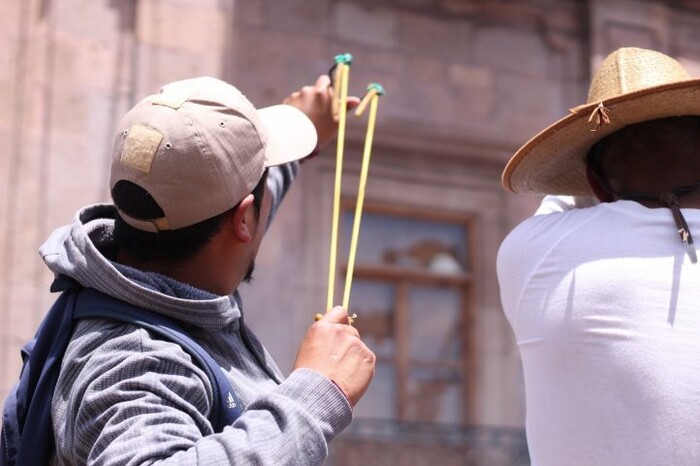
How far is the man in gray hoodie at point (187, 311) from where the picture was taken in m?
1.83

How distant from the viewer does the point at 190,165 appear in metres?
2.05

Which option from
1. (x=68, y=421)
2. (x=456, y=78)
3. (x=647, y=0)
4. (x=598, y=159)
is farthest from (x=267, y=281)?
(x=68, y=421)

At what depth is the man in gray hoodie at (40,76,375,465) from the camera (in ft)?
6.00

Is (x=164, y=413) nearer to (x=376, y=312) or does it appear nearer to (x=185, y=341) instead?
(x=185, y=341)

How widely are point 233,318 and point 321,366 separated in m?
0.31

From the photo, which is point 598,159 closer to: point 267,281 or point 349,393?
point 349,393

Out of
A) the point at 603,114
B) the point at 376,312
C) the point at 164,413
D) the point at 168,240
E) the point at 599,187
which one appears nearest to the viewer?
the point at 164,413

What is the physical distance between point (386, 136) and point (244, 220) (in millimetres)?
6414

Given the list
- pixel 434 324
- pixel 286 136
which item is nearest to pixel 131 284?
pixel 286 136

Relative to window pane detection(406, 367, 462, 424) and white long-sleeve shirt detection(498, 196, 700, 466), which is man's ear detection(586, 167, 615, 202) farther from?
window pane detection(406, 367, 462, 424)

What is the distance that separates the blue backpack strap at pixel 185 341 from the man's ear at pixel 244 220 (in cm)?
20

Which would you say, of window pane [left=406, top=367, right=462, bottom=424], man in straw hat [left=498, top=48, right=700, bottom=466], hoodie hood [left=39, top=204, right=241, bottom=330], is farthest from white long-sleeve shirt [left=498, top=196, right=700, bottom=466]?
window pane [left=406, top=367, right=462, bottom=424]

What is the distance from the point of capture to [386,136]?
8.53 m

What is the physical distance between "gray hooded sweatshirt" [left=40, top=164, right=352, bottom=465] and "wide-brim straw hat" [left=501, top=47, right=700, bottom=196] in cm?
82
